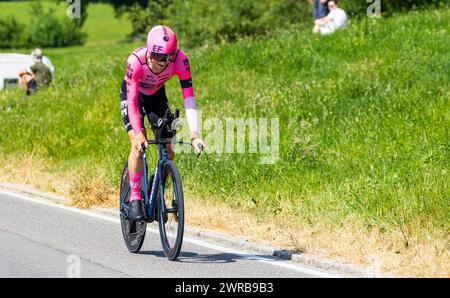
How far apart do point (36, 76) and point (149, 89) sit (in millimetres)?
13630

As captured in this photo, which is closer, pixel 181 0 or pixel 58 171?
pixel 58 171

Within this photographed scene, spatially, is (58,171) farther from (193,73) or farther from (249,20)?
(249,20)

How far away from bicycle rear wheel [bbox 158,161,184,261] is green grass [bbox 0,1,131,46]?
2656 inches

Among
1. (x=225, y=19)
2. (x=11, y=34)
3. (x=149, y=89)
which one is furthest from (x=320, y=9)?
(x=11, y=34)

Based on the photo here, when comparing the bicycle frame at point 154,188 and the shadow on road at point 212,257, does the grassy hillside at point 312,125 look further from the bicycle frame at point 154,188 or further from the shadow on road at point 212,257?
the bicycle frame at point 154,188

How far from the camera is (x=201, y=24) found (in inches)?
1380

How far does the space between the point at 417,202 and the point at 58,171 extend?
23.9ft

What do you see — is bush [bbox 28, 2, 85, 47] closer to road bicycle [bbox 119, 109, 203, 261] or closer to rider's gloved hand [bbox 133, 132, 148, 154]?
road bicycle [bbox 119, 109, 203, 261]

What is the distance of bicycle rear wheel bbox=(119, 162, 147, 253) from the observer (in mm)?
10388

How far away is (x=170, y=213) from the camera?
9859 mm

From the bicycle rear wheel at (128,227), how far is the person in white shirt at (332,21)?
12.4 meters

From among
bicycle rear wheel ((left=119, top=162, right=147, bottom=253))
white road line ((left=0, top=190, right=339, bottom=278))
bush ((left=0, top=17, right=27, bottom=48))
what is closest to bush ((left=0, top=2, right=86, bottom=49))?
bush ((left=0, top=17, right=27, bottom=48))

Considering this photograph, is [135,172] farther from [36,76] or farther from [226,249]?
[36,76]
